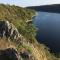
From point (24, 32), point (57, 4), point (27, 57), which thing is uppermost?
point (27, 57)

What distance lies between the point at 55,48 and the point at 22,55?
24.6 metres

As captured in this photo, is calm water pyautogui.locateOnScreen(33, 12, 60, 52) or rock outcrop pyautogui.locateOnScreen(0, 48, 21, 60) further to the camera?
calm water pyautogui.locateOnScreen(33, 12, 60, 52)

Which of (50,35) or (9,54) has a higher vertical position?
(9,54)

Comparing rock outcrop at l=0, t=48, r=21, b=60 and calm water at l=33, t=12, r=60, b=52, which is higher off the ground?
rock outcrop at l=0, t=48, r=21, b=60

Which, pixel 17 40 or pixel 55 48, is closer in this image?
pixel 17 40

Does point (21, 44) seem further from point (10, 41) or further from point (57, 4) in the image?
point (57, 4)

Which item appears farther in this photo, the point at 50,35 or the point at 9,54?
the point at 50,35

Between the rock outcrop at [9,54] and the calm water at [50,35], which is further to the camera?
the calm water at [50,35]

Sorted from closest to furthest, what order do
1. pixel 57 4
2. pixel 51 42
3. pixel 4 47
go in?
1. pixel 4 47
2. pixel 51 42
3. pixel 57 4

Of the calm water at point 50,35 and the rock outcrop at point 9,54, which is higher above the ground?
the rock outcrop at point 9,54

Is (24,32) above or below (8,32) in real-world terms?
below

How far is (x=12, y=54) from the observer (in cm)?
882

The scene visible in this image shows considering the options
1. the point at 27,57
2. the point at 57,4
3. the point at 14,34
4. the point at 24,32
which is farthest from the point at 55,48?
the point at 57,4

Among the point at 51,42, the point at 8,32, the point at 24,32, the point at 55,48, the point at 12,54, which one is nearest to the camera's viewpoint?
the point at 12,54
